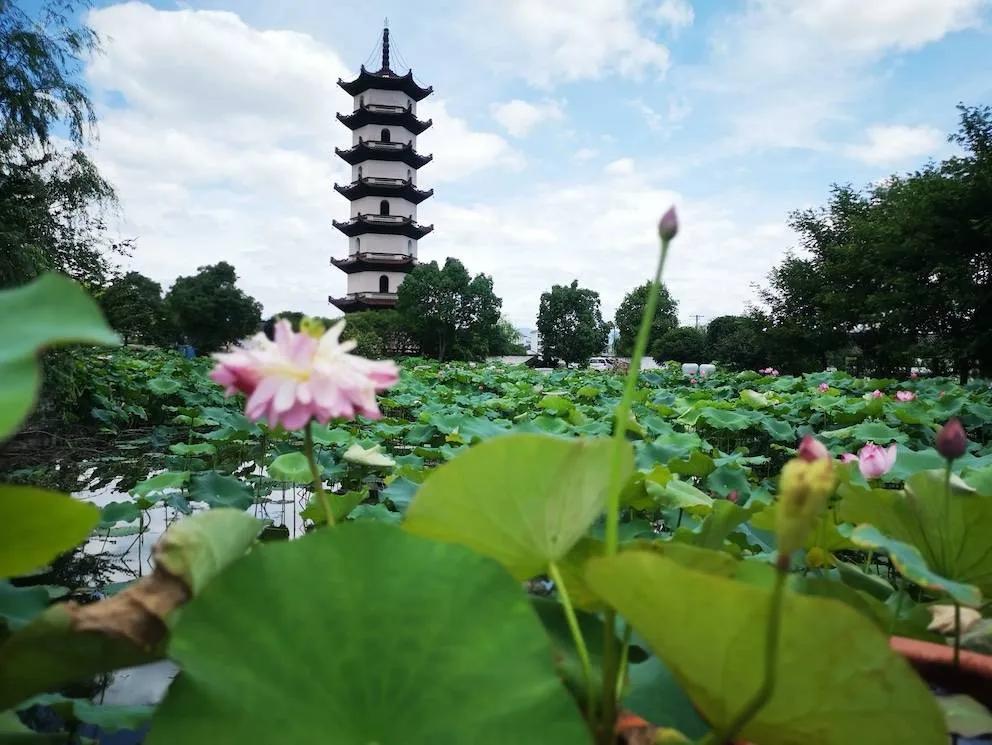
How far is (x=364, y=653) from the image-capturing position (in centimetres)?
32

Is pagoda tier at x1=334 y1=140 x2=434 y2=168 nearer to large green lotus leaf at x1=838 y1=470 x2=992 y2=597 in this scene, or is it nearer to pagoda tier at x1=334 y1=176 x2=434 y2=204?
pagoda tier at x1=334 y1=176 x2=434 y2=204

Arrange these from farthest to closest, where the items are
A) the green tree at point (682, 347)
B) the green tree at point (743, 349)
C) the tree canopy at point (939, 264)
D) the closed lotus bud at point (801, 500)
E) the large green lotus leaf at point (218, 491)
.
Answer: the green tree at point (682, 347)
the green tree at point (743, 349)
the tree canopy at point (939, 264)
the large green lotus leaf at point (218, 491)
the closed lotus bud at point (801, 500)

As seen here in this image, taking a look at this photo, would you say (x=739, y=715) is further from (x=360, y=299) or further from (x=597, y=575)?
(x=360, y=299)

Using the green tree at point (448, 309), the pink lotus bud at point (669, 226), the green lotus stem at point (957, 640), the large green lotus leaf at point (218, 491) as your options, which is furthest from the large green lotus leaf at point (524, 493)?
the green tree at point (448, 309)

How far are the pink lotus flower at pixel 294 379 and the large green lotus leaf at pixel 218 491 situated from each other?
3.71ft

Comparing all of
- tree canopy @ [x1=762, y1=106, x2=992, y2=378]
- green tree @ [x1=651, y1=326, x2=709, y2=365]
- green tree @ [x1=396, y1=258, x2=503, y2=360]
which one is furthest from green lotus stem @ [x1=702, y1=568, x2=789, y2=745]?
green tree @ [x1=396, y1=258, x2=503, y2=360]

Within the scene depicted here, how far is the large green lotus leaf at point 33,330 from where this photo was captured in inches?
10.8

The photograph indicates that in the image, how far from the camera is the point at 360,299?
73.4 feet

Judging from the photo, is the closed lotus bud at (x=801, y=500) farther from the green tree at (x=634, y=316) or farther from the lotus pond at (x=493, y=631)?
the green tree at (x=634, y=316)

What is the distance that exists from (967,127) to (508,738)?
8.11 m

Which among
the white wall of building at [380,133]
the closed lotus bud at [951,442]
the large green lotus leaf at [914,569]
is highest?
the white wall of building at [380,133]

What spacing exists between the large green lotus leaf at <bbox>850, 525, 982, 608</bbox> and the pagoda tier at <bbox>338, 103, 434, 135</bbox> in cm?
2321

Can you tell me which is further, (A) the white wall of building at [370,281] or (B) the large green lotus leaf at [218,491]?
(A) the white wall of building at [370,281]

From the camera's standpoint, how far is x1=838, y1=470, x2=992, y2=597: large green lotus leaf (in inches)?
19.3
